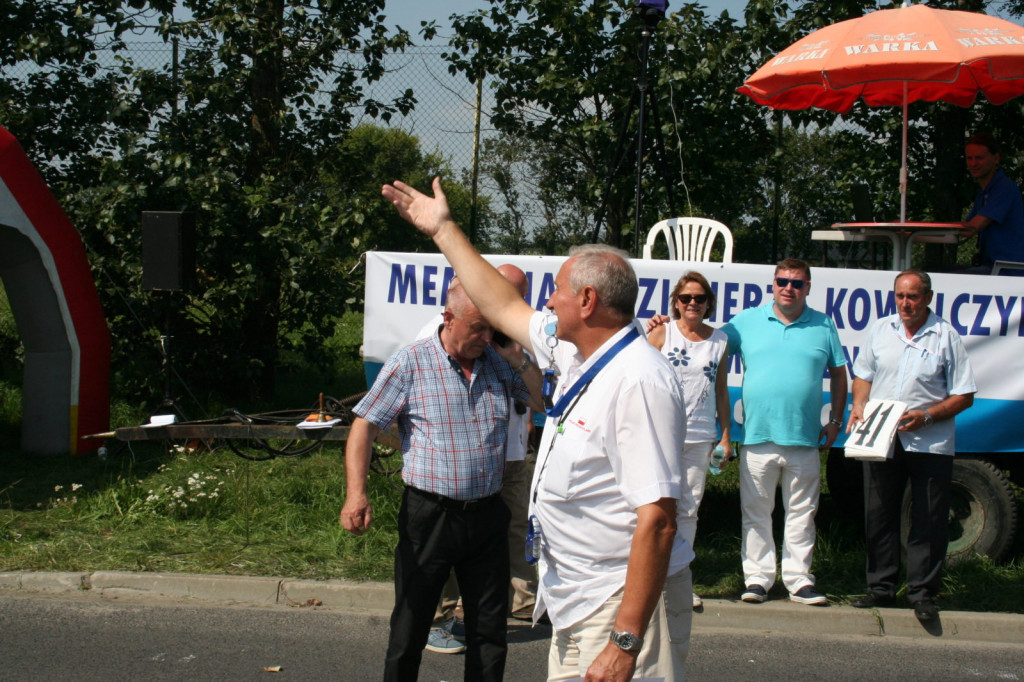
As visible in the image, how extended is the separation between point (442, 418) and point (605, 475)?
1271mm

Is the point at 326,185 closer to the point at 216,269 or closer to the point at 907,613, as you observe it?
the point at 216,269

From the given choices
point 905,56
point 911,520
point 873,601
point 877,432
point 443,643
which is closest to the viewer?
point 443,643

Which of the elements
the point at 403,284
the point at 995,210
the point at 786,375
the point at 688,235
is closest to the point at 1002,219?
the point at 995,210

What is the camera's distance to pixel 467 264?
3.46m

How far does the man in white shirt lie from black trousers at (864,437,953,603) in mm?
2926

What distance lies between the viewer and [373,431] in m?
4.00

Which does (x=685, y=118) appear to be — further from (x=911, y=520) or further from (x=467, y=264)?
(x=467, y=264)

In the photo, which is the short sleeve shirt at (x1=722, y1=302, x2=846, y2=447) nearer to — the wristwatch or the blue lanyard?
the blue lanyard

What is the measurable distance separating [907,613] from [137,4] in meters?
8.50

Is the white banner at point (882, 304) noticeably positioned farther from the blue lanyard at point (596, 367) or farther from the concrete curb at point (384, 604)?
the blue lanyard at point (596, 367)

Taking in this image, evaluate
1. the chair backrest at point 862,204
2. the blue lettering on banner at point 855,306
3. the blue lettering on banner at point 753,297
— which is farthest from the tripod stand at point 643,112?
the blue lettering on banner at point 855,306

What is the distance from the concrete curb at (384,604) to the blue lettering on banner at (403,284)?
203 centimetres

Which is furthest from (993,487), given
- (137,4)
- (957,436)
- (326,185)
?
(137,4)

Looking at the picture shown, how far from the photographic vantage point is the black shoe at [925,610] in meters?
5.47
